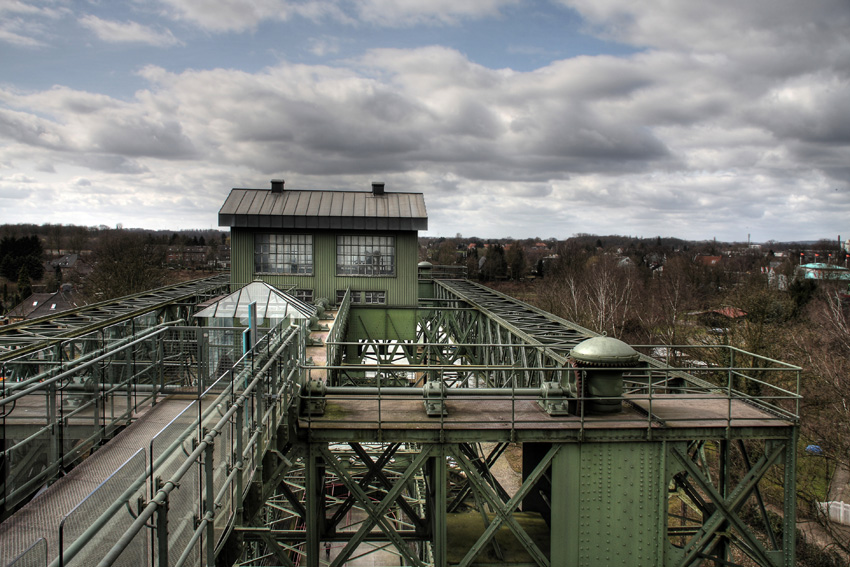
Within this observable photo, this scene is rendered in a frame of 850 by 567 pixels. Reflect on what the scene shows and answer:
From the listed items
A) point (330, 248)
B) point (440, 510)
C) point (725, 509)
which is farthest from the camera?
point (330, 248)

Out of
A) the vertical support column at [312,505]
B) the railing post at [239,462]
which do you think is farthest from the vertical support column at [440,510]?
the railing post at [239,462]

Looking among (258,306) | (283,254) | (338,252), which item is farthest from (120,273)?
(258,306)

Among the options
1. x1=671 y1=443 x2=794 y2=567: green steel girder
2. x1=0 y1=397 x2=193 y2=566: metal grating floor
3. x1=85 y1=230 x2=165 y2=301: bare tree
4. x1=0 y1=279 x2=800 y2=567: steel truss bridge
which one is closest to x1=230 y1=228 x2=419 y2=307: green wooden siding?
x1=0 y1=279 x2=800 y2=567: steel truss bridge

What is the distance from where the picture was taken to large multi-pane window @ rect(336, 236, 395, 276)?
28688mm

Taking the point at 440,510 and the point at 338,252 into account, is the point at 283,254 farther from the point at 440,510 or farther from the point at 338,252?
the point at 440,510

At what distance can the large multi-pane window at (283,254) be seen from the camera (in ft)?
93.2

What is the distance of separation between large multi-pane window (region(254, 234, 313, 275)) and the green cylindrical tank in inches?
778

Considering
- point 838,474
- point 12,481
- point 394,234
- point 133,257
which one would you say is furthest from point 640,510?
point 133,257

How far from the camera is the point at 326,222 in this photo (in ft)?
92.1

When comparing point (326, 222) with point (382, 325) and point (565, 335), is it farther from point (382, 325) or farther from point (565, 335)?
point (565, 335)

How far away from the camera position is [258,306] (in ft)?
49.3

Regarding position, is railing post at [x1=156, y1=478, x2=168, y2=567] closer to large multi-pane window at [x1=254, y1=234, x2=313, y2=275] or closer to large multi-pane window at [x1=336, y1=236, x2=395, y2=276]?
large multi-pane window at [x1=336, y1=236, x2=395, y2=276]

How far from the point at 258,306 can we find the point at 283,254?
13865 mm

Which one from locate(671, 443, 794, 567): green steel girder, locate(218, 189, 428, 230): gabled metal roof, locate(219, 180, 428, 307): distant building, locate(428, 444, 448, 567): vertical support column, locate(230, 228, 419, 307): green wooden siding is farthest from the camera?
locate(230, 228, 419, 307): green wooden siding
